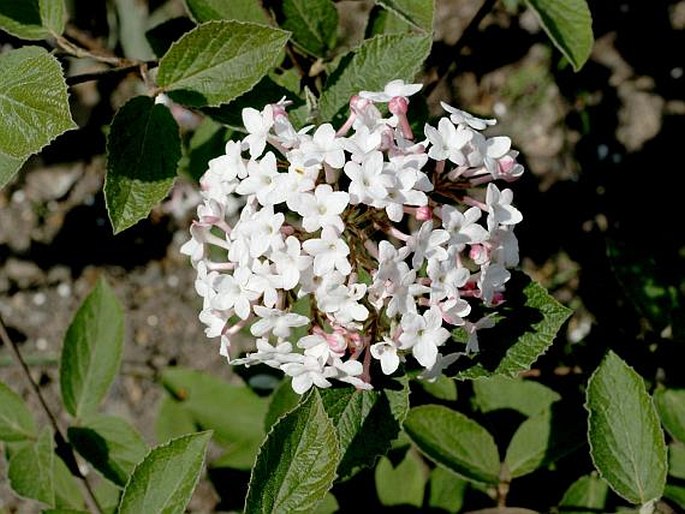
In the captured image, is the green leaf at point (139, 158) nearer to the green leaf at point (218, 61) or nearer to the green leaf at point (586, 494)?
the green leaf at point (218, 61)

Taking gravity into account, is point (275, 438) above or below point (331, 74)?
below

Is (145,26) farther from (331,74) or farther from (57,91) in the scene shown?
(57,91)

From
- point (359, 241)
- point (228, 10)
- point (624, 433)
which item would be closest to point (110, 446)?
point (359, 241)

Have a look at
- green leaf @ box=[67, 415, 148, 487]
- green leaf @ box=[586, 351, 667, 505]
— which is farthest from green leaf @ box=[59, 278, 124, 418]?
green leaf @ box=[586, 351, 667, 505]

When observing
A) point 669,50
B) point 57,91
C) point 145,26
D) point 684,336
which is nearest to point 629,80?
point 669,50

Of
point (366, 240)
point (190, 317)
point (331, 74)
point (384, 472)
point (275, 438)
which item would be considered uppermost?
point (331, 74)

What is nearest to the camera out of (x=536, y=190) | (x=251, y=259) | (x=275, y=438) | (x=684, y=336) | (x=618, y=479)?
(x=275, y=438)

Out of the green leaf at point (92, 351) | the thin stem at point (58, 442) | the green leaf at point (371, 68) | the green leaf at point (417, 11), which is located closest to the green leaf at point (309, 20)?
the green leaf at point (371, 68)
